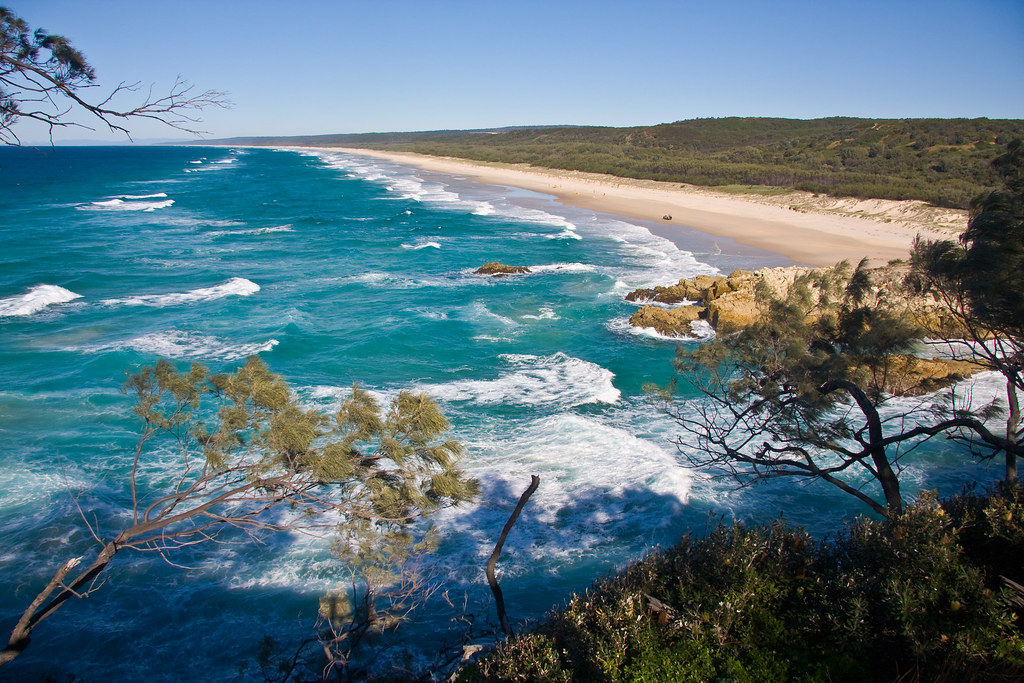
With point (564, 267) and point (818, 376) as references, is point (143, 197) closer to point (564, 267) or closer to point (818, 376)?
point (564, 267)

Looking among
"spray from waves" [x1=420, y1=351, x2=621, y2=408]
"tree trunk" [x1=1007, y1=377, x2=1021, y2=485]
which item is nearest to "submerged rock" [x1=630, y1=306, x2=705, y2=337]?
"spray from waves" [x1=420, y1=351, x2=621, y2=408]

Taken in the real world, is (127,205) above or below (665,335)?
above

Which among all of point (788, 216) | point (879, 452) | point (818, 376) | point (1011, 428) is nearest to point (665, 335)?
point (818, 376)

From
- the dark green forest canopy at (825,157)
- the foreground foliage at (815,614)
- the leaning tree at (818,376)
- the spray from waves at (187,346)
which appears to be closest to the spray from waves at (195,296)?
the spray from waves at (187,346)

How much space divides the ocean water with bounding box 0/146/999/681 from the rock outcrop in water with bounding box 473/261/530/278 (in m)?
0.70

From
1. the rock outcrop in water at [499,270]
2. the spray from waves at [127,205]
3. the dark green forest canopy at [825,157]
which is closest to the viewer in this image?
the rock outcrop in water at [499,270]

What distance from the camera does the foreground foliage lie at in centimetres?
504

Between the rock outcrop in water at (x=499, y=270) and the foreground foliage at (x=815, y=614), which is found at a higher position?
the foreground foliage at (x=815, y=614)

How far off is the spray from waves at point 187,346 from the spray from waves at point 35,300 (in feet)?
22.3

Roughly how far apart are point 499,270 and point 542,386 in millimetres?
14675

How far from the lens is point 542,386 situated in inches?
684

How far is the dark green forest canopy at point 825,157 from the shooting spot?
4662cm

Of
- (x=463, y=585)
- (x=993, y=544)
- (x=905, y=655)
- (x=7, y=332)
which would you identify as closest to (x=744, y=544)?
(x=905, y=655)

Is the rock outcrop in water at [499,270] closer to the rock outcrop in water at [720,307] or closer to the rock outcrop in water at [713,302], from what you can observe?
the rock outcrop in water at [713,302]
